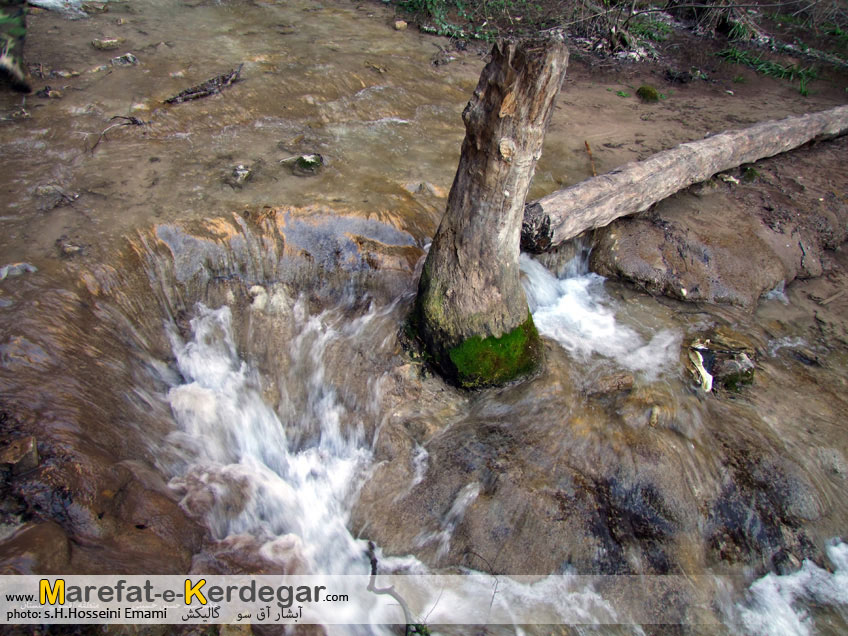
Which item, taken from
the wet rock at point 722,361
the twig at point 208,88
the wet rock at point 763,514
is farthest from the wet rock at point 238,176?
the wet rock at point 763,514

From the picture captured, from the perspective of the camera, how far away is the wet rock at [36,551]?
2.09m

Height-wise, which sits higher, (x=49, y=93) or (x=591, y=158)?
(x=591, y=158)

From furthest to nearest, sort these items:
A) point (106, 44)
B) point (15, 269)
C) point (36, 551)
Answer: point (106, 44) < point (15, 269) < point (36, 551)

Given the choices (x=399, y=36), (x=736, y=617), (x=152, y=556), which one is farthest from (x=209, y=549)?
(x=399, y=36)

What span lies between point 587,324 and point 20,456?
4201mm

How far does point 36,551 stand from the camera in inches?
85.7

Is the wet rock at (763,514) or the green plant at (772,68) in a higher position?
the green plant at (772,68)

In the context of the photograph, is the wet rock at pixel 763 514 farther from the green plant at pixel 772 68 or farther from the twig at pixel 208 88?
the green plant at pixel 772 68

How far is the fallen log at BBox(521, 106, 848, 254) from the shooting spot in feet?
15.2

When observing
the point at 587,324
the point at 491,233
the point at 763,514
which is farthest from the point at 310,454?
the point at 763,514

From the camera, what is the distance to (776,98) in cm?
899

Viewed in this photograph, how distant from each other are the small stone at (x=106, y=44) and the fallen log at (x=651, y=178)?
20.2 feet

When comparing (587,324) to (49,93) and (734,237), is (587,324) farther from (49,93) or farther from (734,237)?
(49,93)

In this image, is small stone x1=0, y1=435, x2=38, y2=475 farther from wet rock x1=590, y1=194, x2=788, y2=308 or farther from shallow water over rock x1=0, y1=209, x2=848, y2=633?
wet rock x1=590, y1=194, x2=788, y2=308
